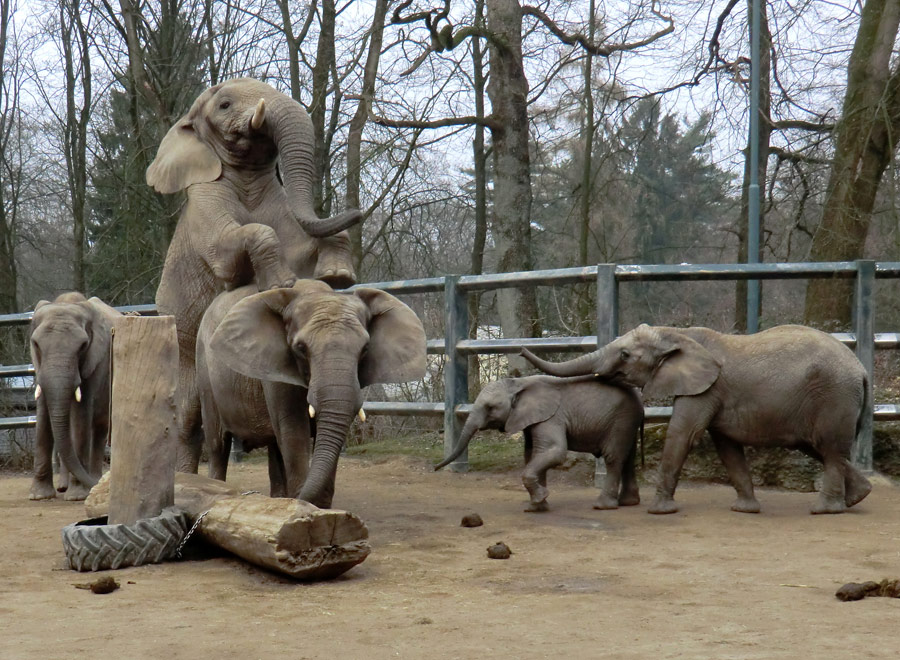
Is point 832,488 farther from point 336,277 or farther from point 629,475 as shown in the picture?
point 336,277

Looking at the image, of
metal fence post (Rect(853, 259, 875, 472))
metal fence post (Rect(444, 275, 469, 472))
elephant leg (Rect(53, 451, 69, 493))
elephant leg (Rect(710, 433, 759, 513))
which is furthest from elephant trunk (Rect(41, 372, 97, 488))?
metal fence post (Rect(853, 259, 875, 472))

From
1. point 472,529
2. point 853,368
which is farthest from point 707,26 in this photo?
point 472,529

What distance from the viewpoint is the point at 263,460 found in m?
11.3

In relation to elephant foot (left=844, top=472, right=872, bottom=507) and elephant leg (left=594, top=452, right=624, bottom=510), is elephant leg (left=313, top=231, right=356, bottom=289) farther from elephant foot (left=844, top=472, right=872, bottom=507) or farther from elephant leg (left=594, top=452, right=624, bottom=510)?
elephant foot (left=844, top=472, right=872, bottom=507)

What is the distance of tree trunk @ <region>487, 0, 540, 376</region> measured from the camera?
615 inches

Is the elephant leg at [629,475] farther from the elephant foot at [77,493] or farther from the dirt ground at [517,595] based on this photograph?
the elephant foot at [77,493]

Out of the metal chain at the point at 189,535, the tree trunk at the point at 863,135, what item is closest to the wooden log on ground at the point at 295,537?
Answer: the metal chain at the point at 189,535

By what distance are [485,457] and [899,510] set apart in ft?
12.3

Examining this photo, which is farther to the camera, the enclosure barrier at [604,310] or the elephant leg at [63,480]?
the elephant leg at [63,480]

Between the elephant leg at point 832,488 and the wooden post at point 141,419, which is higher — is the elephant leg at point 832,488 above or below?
below

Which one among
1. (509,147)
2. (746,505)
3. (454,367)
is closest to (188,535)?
(746,505)

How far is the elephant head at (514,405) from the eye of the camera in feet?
23.2

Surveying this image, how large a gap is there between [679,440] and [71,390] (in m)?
4.46

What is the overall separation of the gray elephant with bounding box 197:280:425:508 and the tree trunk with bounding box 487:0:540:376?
9047 mm
